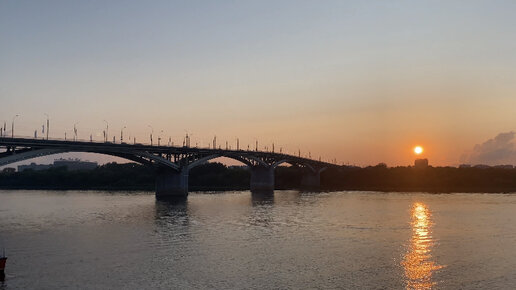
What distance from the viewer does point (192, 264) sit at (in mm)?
28109

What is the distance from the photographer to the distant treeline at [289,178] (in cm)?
13562

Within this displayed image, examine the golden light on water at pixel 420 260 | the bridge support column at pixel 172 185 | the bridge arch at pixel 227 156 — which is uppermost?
the bridge arch at pixel 227 156

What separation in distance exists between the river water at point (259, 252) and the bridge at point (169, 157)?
13.2m

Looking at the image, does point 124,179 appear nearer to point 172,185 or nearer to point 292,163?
point 292,163

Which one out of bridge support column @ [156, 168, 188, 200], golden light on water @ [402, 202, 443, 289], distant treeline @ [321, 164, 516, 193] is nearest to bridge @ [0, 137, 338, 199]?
bridge support column @ [156, 168, 188, 200]

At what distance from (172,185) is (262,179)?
3759 cm

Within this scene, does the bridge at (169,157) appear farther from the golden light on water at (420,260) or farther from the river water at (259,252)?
the golden light on water at (420,260)

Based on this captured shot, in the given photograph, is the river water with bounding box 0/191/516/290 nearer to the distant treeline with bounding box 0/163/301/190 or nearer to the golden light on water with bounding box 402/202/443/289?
the golden light on water with bounding box 402/202/443/289

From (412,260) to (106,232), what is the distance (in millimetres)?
25335

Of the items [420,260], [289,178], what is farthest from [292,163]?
[420,260]

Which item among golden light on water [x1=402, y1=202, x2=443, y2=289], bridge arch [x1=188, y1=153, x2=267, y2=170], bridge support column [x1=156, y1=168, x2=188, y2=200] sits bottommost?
golden light on water [x1=402, y1=202, x2=443, y2=289]

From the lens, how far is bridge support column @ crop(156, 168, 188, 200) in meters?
95.3

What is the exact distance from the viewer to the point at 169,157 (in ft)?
312

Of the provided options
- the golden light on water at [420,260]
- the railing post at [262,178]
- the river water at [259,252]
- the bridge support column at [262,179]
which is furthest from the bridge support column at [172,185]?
the golden light on water at [420,260]
